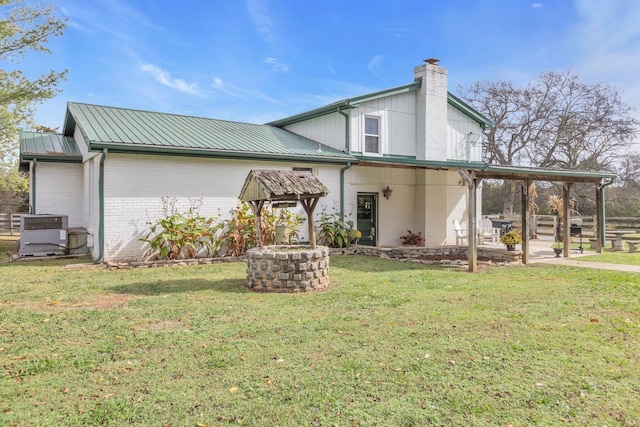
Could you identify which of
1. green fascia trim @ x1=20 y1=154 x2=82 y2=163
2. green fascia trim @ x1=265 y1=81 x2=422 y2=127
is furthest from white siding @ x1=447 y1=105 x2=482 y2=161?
green fascia trim @ x1=20 y1=154 x2=82 y2=163

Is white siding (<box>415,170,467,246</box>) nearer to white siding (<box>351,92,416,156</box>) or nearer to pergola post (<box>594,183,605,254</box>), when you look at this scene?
white siding (<box>351,92,416,156</box>)

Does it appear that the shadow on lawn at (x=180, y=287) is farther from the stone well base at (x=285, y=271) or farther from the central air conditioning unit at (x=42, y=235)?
the central air conditioning unit at (x=42, y=235)

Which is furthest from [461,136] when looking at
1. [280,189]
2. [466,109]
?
[280,189]

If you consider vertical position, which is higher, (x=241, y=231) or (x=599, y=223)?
(x=599, y=223)

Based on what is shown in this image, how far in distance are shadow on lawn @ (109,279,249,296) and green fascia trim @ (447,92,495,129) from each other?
12.0 metres

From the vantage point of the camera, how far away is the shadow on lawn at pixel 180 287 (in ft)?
23.4

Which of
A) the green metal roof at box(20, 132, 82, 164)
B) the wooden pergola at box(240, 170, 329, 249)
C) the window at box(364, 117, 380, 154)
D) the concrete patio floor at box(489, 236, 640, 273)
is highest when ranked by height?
the window at box(364, 117, 380, 154)

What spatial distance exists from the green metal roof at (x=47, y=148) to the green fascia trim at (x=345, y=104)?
7.38 m

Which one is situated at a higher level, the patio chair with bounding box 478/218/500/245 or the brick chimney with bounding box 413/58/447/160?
the brick chimney with bounding box 413/58/447/160

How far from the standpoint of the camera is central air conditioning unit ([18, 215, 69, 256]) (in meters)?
10.9

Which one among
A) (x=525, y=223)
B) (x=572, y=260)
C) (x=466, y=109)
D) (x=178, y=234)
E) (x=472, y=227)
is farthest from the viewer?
(x=466, y=109)

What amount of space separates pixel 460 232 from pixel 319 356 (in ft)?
41.1

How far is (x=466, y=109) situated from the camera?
1675 cm

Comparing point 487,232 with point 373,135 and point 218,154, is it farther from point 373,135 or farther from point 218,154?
point 218,154
